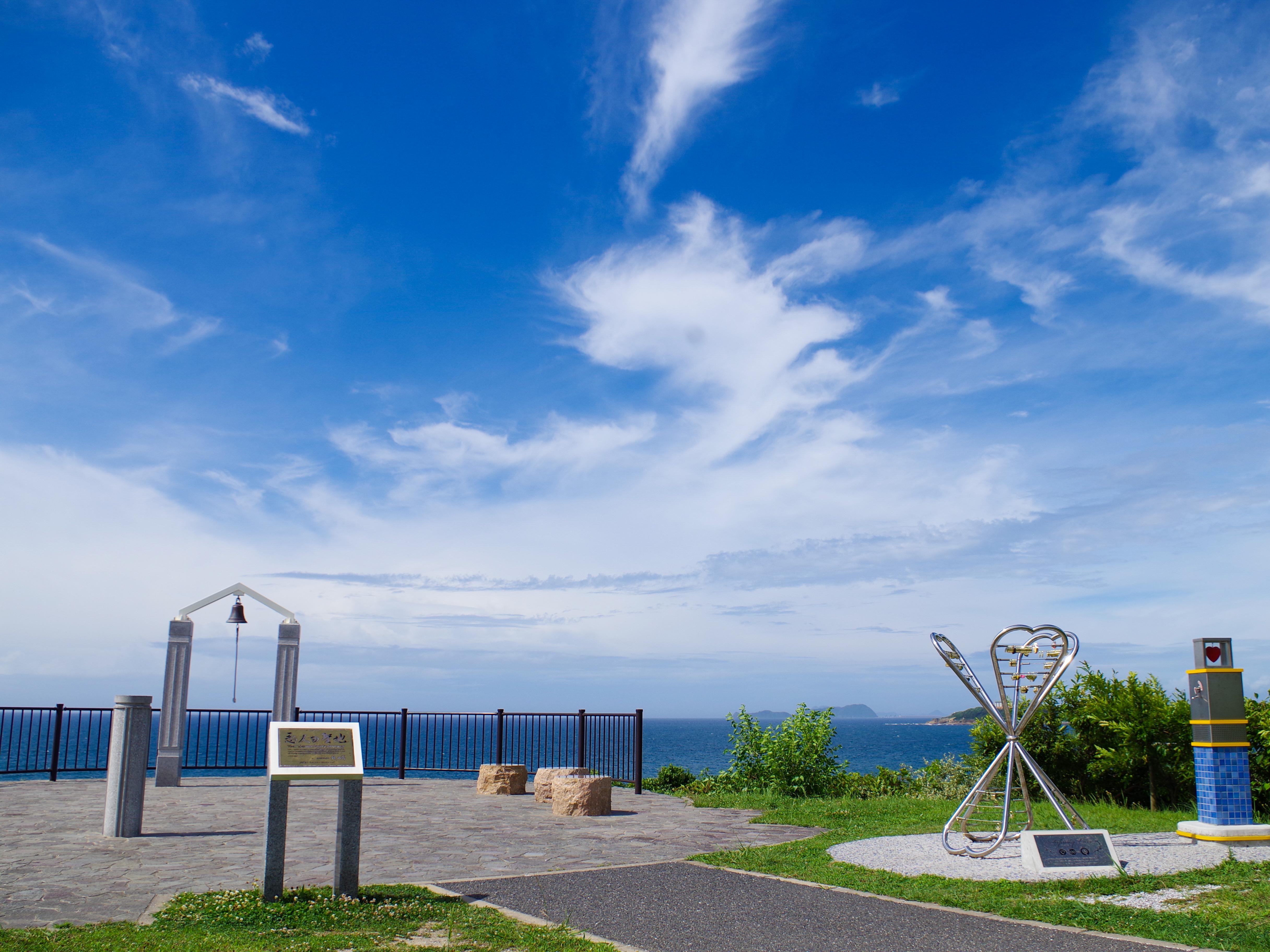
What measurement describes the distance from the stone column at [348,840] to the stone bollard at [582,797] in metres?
5.23

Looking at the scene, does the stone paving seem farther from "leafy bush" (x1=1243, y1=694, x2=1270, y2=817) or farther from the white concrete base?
"leafy bush" (x1=1243, y1=694, x2=1270, y2=817)

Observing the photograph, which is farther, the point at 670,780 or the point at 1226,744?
the point at 670,780

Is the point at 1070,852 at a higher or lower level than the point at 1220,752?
lower

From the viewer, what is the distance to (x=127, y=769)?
8945 mm

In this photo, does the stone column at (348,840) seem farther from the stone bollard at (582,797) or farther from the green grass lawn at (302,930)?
the stone bollard at (582,797)

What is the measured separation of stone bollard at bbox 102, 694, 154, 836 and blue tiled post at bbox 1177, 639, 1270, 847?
10193 millimetres

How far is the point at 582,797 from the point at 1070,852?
5.99 m

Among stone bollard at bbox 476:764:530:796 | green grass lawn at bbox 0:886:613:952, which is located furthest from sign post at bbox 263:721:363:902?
stone bollard at bbox 476:764:530:796

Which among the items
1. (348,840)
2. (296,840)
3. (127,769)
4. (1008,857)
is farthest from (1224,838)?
(127,769)

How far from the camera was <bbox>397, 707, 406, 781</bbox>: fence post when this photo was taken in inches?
600

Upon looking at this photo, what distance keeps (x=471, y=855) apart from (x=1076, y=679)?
29.0ft

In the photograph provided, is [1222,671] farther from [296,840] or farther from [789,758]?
[296,840]

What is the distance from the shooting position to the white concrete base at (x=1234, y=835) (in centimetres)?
833

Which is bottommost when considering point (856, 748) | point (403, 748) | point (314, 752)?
point (856, 748)
